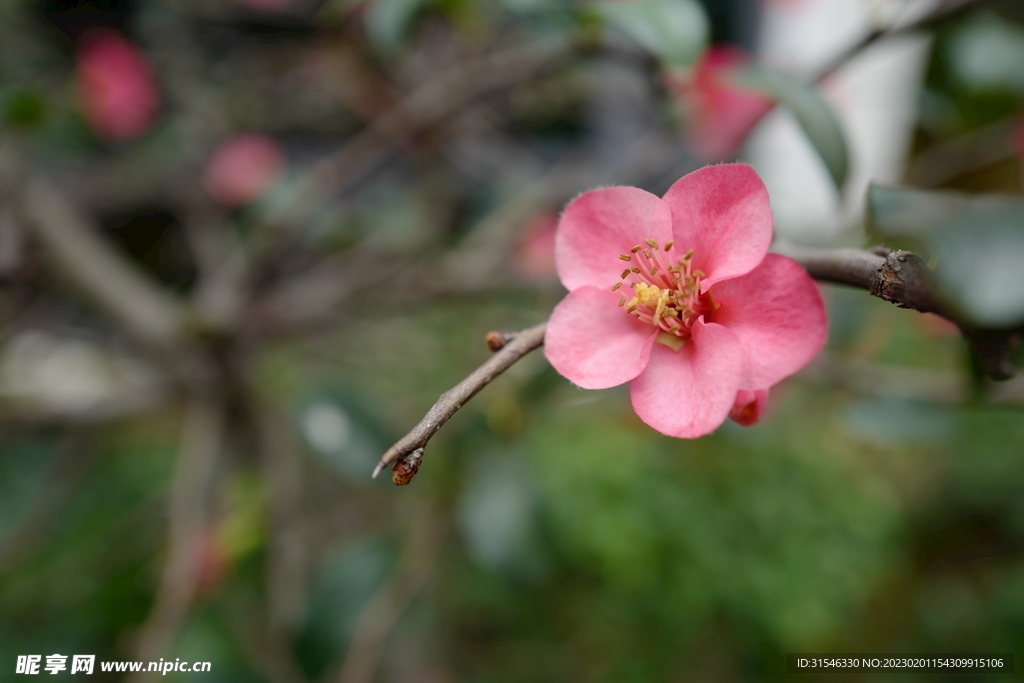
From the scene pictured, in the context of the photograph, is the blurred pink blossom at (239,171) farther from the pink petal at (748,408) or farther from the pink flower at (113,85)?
the pink petal at (748,408)

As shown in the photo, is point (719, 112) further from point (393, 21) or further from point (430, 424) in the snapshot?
point (430, 424)

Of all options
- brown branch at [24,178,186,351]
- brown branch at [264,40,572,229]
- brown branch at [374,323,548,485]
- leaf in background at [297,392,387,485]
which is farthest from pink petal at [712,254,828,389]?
brown branch at [24,178,186,351]

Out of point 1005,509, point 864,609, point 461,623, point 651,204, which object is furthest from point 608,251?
point 1005,509

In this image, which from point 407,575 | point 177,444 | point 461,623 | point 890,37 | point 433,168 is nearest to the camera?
point 890,37

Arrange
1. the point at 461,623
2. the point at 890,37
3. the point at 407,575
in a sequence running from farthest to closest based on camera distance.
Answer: the point at 461,623
the point at 407,575
the point at 890,37

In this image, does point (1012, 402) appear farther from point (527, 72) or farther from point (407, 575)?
point (407, 575)

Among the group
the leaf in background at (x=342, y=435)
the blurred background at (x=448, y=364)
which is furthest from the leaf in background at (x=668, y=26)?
the leaf in background at (x=342, y=435)
